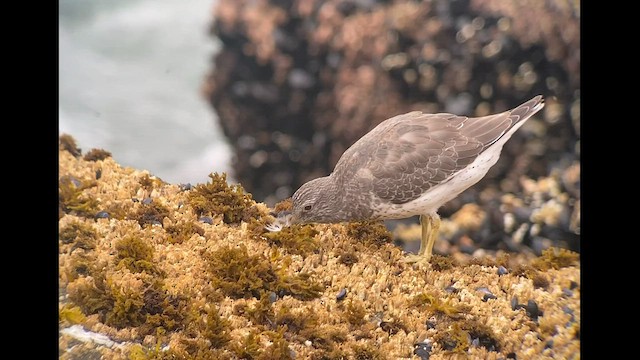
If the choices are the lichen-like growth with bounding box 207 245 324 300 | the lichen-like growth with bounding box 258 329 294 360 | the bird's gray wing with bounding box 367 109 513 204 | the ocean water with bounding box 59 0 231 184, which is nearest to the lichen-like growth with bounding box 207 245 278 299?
the lichen-like growth with bounding box 207 245 324 300

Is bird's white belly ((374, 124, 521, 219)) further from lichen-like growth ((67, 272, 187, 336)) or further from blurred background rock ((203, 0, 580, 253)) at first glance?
lichen-like growth ((67, 272, 187, 336))

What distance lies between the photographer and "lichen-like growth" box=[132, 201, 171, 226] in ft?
9.32

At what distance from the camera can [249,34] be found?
2811 mm

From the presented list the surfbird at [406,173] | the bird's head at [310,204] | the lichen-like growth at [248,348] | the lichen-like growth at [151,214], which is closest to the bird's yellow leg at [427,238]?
the surfbird at [406,173]

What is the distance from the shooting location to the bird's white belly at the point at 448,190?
109 inches

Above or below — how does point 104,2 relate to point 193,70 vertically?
above

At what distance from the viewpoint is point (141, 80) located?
2764 mm

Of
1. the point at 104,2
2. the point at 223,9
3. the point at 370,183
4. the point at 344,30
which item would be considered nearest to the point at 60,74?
the point at 104,2

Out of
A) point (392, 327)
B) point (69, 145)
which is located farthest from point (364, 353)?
point (69, 145)

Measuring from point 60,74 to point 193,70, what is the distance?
579 millimetres

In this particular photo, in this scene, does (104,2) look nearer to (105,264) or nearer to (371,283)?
(105,264)

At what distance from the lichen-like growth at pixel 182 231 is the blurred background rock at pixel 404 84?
29 cm

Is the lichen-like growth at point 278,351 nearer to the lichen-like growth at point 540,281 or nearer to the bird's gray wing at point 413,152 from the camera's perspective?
the bird's gray wing at point 413,152

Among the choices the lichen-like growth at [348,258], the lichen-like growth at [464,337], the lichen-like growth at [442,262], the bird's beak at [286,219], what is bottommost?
the lichen-like growth at [464,337]
